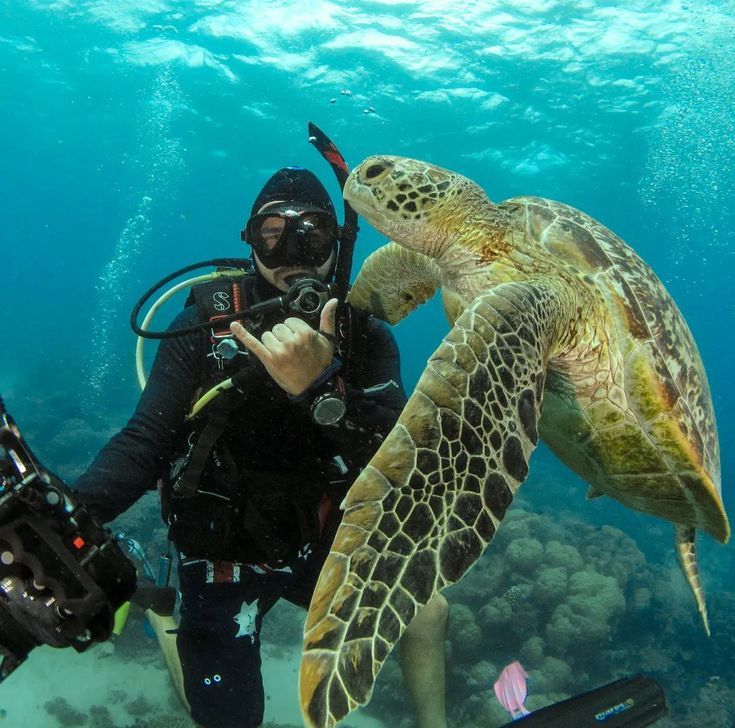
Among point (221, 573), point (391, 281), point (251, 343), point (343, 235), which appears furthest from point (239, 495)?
point (391, 281)

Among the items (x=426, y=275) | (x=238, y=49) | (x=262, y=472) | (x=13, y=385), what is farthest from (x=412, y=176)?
(x=13, y=385)

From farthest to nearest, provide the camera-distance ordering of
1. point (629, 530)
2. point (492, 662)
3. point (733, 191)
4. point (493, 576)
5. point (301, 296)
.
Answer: point (733, 191) → point (629, 530) → point (493, 576) → point (492, 662) → point (301, 296)

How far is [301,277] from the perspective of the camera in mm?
2598

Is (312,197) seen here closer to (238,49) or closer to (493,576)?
(493,576)

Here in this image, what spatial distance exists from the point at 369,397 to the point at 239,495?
0.79 metres

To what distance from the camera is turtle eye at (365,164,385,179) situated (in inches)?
109

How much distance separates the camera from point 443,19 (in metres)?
14.0

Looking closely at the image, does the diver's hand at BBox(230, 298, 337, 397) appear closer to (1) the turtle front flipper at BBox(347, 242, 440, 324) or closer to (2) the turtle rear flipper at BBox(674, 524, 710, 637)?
(1) the turtle front flipper at BBox(347, 242, 440, 324)


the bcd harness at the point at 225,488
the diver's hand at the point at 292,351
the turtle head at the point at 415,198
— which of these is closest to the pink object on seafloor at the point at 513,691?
the bcd harness at the point at 225,488

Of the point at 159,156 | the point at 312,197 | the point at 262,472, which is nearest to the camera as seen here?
the point at 262,472

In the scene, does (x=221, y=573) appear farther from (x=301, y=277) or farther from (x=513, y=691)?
(x=513, y=691)

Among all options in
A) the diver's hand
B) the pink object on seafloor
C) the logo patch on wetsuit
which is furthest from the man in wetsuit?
the pink object on seafloor

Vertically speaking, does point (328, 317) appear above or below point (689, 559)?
above

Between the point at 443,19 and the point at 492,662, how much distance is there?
15206mm
